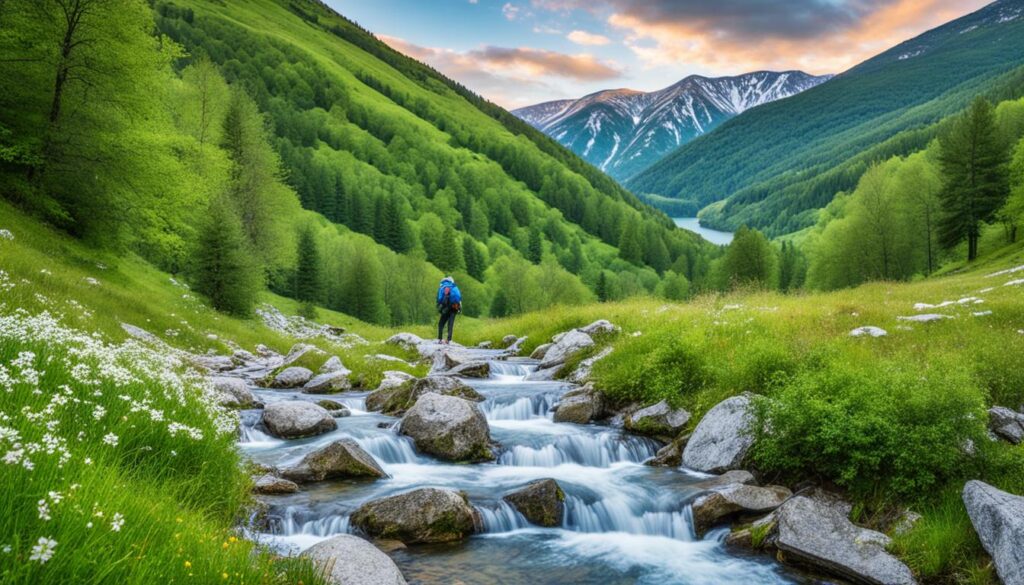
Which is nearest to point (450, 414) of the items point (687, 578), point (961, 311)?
point (687, 578)

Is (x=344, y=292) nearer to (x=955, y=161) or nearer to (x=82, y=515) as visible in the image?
(x=955, y=161)

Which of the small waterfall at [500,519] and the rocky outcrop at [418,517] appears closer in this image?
the rocky outcrop at [418,517]

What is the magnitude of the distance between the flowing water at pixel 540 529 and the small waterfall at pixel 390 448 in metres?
0.02

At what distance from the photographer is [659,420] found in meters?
13.3

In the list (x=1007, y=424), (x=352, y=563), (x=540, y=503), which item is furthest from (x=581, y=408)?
(x=352, y=563)

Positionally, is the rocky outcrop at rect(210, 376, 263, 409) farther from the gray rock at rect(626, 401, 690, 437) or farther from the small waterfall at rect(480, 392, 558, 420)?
the gray rock at rect(626, 401, 690, 437)

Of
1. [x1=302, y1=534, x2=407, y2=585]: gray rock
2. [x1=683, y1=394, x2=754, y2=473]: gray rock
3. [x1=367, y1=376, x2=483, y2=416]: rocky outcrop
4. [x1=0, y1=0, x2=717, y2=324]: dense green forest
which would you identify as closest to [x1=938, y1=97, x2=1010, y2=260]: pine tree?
[x1=0, y1=0, x2=717, y2=324]: dense green forest

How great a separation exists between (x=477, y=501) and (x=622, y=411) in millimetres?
5964

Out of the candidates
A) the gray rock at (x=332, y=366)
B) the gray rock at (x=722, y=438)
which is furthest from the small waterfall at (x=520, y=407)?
the gray rock at (x=332, y=366)

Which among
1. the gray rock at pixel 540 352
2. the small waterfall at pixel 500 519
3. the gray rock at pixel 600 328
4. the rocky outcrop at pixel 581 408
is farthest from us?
the gray rock at pixel 540 352

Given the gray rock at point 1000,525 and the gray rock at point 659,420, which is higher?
the gray rock at point 1000,525

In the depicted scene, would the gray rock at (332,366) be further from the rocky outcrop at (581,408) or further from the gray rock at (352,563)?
the gray rock at (352,563)

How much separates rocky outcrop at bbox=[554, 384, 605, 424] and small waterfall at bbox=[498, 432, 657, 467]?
1.57 m

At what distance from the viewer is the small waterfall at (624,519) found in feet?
31.3
